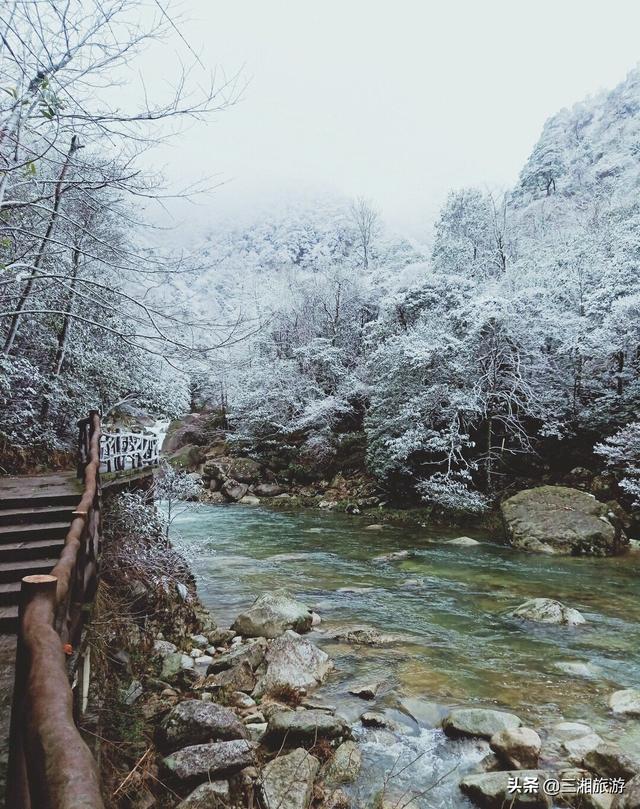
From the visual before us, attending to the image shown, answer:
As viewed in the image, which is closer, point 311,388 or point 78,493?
point 78,493

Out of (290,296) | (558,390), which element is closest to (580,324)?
(558,390)

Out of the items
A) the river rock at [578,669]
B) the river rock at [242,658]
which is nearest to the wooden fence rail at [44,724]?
the river rock at [242,658]

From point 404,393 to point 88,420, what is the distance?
→ 1237cm

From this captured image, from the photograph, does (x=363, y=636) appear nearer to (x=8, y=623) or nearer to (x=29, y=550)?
(x=29, y=550)

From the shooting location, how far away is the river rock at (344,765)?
385 cm

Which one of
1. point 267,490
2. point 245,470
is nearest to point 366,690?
point 267,490

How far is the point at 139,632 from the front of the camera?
5.97 metres

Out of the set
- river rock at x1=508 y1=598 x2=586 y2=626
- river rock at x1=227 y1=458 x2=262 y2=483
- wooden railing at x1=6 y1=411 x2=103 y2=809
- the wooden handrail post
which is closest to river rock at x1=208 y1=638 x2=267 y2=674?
river rock at x1=508 y1=598 x2=586 y2=626

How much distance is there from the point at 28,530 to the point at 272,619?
11.5ft

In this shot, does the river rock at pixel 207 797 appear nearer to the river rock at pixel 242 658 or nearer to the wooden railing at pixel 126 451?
the river rock at pixel 242 658

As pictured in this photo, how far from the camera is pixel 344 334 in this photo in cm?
2725

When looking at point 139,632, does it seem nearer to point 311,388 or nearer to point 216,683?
point 216,683

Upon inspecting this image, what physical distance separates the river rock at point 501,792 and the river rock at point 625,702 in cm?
163

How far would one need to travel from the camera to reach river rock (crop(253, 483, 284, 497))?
22.5 metres
